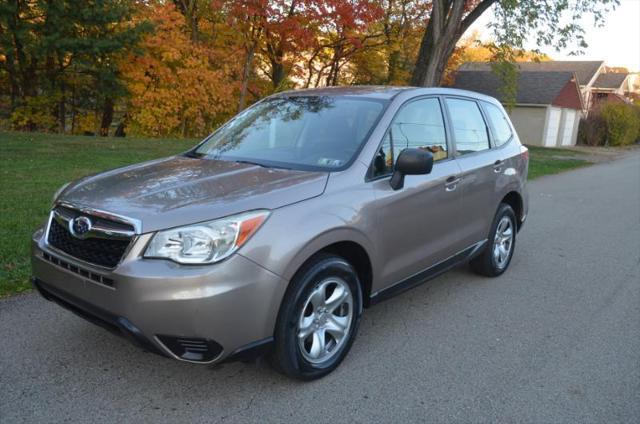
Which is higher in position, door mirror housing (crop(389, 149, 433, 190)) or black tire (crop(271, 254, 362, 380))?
door mirror housing (crop(389, 149, 433, 190))

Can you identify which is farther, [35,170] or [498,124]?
[35,170]

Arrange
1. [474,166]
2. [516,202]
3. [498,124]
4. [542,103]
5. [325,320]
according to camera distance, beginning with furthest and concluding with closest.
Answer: [542,103]
[516,202]
[498,124]
[474,166]
[325,320]

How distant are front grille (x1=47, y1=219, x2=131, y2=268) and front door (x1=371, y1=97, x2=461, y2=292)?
5.19 ft

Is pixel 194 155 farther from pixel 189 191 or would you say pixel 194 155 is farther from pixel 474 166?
pixel 474 166

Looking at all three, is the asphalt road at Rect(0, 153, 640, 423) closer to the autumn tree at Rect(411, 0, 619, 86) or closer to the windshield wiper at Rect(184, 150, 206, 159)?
the windshield wiper at Rect(184, 150, 206, 159)

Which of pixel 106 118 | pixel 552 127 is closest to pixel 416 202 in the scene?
pixel 106 118

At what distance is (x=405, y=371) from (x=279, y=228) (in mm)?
1356

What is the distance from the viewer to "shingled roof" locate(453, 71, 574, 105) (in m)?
32.0

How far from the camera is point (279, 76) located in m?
25.8

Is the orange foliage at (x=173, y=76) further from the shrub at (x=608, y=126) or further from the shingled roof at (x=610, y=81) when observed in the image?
the shingled roof at (x=610, y=81)

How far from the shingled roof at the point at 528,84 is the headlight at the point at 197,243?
31241 mm

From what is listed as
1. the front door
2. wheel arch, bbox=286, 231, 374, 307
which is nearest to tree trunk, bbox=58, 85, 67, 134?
the front door

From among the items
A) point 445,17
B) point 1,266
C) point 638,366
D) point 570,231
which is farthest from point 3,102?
point 638,366

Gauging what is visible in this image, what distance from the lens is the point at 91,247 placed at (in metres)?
2.95
